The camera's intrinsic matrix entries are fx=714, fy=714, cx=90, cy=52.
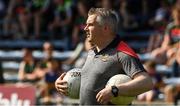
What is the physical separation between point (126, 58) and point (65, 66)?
9.28m

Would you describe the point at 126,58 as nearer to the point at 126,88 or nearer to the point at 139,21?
the point at 126,88

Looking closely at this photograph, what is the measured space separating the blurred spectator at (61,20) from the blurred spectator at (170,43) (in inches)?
191

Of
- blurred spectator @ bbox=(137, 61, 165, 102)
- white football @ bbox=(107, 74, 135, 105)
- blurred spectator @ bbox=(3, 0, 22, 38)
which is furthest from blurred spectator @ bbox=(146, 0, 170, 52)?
white football @ bbox=(107, 74, 135, 105)

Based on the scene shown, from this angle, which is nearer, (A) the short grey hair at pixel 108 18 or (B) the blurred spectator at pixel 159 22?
(A) the short grey hair at pixel 108 18

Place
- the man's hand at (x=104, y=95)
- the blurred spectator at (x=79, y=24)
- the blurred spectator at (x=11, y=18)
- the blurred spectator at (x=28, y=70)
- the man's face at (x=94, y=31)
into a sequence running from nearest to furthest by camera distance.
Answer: the man's hand at (x=104, y=95), the man's face at (x=94, y=31), the blurred spectator at (x=28, y=70), the blurred spectator at (x=79, y=24), the blurred spectator at (x=11, y=18)

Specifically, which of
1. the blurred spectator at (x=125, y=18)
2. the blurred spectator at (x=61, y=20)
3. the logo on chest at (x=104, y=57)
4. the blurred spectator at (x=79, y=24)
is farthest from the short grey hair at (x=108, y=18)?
the blurred spectator at (x=61, y=20)

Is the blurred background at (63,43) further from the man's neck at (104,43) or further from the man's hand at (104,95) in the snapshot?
the man's hand at (104,95)

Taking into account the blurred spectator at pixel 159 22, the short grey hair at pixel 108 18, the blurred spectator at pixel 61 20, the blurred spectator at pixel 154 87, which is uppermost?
the blurred spectator at pixel 61 20

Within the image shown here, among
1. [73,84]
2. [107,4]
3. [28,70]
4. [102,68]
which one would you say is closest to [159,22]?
[107,4]

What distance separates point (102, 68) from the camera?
612 cm

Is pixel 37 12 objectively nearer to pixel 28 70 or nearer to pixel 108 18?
pixel 28 70

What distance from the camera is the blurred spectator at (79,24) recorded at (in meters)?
17.9

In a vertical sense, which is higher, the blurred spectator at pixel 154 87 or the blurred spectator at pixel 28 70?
the blurred spectator at pixel 28 70

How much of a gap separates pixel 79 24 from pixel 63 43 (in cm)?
65
